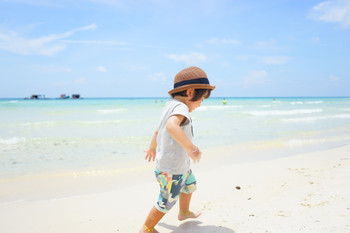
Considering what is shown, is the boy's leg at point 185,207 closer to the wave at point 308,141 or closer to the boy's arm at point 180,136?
the boy's arm at point 180,136

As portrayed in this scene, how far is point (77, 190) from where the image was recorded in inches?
154

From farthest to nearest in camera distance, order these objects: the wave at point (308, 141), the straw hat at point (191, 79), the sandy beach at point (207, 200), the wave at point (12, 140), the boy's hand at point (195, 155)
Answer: the wave at point (12, 140) < the wave at point (308, 141) < the sandy beach at point (207, 200) < the straw hat at point (191, 79) < the boy's hand at point (195, 155)

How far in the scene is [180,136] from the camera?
1917mm

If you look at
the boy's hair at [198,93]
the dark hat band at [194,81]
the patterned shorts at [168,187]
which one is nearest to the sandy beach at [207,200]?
the patterned shorts at [168,187]

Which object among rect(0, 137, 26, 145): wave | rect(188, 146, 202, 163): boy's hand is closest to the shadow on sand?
rect(188, 146, 202, 163): boy's hand

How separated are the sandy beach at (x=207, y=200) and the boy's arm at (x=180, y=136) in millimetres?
929

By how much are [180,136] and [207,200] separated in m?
1.65

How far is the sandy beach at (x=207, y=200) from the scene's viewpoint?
8.28 feet

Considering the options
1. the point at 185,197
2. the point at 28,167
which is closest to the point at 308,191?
the point at 185,197

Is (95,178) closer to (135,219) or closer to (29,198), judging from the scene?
(29,198)

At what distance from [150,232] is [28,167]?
382 cm

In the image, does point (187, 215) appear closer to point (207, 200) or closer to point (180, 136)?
point (207, 200)

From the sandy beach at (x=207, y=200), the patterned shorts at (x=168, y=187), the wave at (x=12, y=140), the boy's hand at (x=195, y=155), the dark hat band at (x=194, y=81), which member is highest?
the dark hat band at (x=194, y=81)

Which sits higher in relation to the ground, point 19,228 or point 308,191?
point 308,191
